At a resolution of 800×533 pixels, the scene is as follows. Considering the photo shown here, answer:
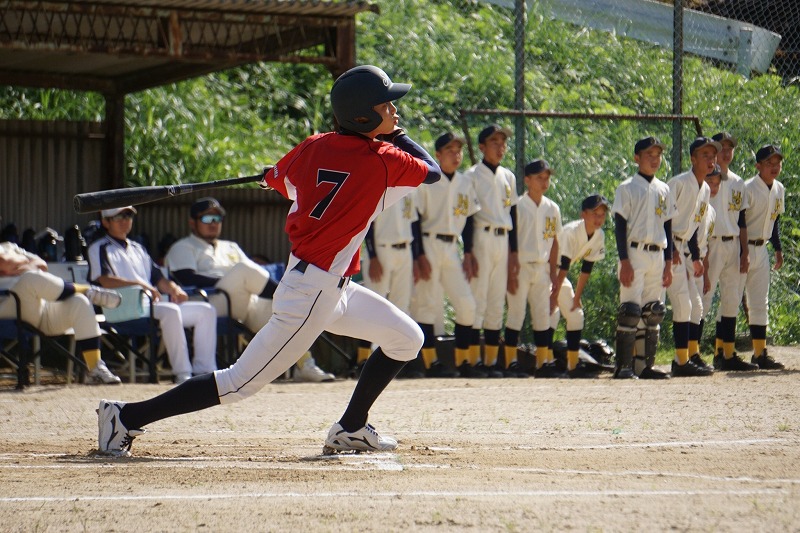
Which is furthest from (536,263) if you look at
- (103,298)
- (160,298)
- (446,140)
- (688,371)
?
(103,298)

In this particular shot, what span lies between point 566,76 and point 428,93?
12.8 ft

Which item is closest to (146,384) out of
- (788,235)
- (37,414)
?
(37,414)

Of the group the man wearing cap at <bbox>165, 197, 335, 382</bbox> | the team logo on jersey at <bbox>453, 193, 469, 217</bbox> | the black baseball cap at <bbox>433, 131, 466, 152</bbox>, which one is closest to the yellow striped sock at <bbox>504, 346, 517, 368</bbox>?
the team logo on jersey at <bbox>453, 193, 469, 217</bbox>

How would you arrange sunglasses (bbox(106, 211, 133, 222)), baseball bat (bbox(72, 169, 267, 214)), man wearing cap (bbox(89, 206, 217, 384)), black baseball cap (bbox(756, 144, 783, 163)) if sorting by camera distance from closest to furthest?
baseball bat (bbox(72, 169, 267, 214))
man wearing cap (bbox(89, 206, 217, 384))
sunglasses (bbox(106, 211, 133, 222))
black baseball cap (bbox(756, 144, 783, 163))

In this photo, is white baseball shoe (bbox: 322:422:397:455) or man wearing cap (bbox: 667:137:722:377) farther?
man wearing cap (bbox: 667:137:722:377)

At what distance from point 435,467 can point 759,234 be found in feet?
24.0

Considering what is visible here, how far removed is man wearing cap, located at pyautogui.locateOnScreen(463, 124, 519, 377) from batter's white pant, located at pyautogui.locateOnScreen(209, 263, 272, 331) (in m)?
1.95

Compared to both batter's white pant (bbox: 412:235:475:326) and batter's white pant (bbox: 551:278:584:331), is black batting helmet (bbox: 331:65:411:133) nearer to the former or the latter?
batter's white pant (bbox: 412:235:475:326)

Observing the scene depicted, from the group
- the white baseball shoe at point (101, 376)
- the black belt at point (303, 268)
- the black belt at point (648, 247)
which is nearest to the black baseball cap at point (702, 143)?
the black belt at point (648, 247)

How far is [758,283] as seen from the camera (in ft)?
39.6

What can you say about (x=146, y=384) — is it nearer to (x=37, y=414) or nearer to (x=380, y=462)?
(x=37, y=414)

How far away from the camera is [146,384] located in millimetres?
10445

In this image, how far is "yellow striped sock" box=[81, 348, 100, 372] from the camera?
10.2 meters

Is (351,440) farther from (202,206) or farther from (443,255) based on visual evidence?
(202,206)
